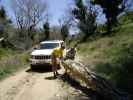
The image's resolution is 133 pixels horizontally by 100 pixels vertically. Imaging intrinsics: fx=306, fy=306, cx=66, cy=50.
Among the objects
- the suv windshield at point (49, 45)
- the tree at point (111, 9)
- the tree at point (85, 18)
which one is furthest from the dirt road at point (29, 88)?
the tree at point (85, 18)

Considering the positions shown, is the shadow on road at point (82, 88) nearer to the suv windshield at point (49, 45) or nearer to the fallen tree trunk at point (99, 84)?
the fallen tree trunk at point (99, 84)

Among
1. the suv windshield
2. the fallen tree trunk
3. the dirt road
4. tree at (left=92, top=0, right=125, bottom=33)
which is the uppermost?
tree at (left=92, top=0, right=125, bottom=33)

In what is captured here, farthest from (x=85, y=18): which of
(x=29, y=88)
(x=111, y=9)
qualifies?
(x=29, y=88)

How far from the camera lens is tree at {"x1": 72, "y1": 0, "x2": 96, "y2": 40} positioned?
62781 millimetres

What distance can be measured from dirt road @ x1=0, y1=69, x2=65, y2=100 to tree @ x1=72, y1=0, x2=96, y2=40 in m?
45.8

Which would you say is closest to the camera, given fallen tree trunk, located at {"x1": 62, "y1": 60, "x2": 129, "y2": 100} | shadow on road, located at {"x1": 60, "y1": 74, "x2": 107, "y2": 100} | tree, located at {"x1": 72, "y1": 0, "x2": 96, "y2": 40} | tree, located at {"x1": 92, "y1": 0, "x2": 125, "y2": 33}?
fallen tree trunk, located at {"x1": 62, "y1": 60, "x2": 129, "y2": 100}

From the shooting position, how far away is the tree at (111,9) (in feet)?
169

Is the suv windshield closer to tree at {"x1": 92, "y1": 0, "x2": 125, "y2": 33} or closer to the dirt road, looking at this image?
the dirt road

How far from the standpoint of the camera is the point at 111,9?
2046 inches

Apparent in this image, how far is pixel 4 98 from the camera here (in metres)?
12.1

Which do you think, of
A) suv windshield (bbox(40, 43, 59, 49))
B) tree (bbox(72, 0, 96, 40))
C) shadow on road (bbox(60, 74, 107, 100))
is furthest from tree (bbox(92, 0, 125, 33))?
shadow on road (bbox(60, 74, 107, 100))

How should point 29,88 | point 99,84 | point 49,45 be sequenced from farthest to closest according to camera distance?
point 49,45 → point 29,88 → point 99,84

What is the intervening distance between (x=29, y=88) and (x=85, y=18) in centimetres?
5087

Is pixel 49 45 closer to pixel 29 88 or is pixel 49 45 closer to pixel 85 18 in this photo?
pixel 29 88
